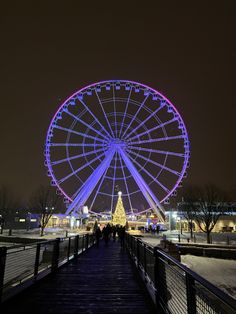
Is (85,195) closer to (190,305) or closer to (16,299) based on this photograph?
(16,299)

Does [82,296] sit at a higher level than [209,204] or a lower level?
lower

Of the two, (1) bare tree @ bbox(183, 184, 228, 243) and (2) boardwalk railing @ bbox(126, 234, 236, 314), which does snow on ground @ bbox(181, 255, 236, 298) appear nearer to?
(2) boardwalk railing @ bbox(126, 234, 236, 314)

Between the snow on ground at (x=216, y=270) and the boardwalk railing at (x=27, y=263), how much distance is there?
10016 millimetres

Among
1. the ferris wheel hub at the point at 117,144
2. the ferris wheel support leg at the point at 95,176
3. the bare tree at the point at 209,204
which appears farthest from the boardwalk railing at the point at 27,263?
the bare tree at the point at 209,204

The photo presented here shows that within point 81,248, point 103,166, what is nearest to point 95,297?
point 81,248

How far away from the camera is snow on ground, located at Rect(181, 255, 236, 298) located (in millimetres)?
17794

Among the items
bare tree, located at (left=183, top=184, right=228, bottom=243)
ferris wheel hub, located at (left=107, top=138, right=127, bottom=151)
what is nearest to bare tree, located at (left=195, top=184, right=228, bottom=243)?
bare tree, located at (left=183, top=184, right=228, bottom=243)

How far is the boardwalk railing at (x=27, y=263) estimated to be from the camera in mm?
6004

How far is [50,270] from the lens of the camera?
941 centimetres

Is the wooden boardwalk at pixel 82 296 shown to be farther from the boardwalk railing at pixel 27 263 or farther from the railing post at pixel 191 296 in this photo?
the railing post at pixel 191 296

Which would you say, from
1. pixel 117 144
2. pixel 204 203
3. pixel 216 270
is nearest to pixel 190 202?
pixel 204 203

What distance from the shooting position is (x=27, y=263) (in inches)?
324

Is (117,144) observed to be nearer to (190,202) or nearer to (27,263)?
(190,202)

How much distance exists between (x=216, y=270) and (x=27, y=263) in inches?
696
